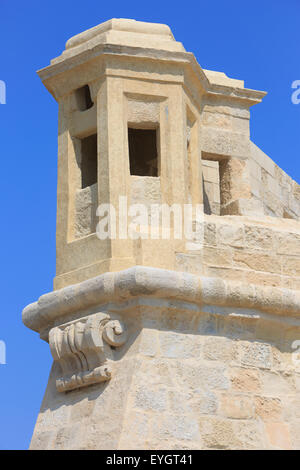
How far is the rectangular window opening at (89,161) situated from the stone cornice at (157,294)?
4.01 ft

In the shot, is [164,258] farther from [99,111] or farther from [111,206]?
[99,111]

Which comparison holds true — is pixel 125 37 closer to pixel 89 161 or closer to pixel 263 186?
pixel 89 161

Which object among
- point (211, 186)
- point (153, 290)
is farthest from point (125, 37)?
point (153, 290)

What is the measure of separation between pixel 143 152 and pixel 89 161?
2.43ft

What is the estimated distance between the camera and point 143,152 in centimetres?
952

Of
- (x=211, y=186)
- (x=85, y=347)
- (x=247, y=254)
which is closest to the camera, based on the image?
(x=85, y=347)

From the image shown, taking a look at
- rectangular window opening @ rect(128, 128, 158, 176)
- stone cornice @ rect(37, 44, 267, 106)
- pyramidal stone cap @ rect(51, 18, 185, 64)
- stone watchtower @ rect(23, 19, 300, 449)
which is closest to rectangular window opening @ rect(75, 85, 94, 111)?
stone watchtower @ rect(23, 19, 300, 449)

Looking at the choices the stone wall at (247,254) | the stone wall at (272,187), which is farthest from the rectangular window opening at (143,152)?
the stone wall at (247,254)

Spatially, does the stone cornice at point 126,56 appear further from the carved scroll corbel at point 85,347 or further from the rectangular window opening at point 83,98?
the carved scroll corbel at point 85,347

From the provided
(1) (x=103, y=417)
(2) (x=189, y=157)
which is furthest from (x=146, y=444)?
(2) (x=189, y=157)

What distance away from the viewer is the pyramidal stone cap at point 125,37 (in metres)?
8.53

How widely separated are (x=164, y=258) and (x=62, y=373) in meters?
1.30

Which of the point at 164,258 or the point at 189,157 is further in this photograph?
the point at 189,157
